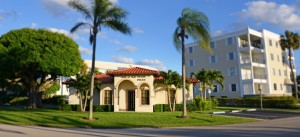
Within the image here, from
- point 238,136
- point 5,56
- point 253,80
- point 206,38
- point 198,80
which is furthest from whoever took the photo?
point 253,80

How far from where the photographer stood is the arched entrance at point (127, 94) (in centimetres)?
3048

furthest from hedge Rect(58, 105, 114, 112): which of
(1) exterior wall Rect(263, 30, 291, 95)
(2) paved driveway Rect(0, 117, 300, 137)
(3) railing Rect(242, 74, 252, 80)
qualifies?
(1) exterior wall Rect(263, 30, 291, 95)

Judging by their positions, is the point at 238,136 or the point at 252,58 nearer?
the point at 238,136

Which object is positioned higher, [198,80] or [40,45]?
[40,45]

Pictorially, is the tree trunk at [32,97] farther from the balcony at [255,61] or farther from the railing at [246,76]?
the balcony at [255,61]

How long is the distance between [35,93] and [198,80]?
19.0 m

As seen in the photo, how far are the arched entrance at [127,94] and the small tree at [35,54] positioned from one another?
5773 mm

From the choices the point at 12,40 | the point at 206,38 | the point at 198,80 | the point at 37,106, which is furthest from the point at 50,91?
the point at 206,38

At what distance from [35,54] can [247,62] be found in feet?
112

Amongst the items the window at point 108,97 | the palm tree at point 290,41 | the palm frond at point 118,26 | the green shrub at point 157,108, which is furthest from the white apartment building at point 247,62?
the palm frond at point 118,26

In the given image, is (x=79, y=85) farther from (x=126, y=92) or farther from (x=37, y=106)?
(x=37, y=106)

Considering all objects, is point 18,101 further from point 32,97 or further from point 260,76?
point 260,76

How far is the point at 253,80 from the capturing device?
152 feet

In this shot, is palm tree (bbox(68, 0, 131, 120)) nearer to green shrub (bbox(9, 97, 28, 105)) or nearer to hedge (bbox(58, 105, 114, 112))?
hedge (bbox(58, 105, 114, 112))
